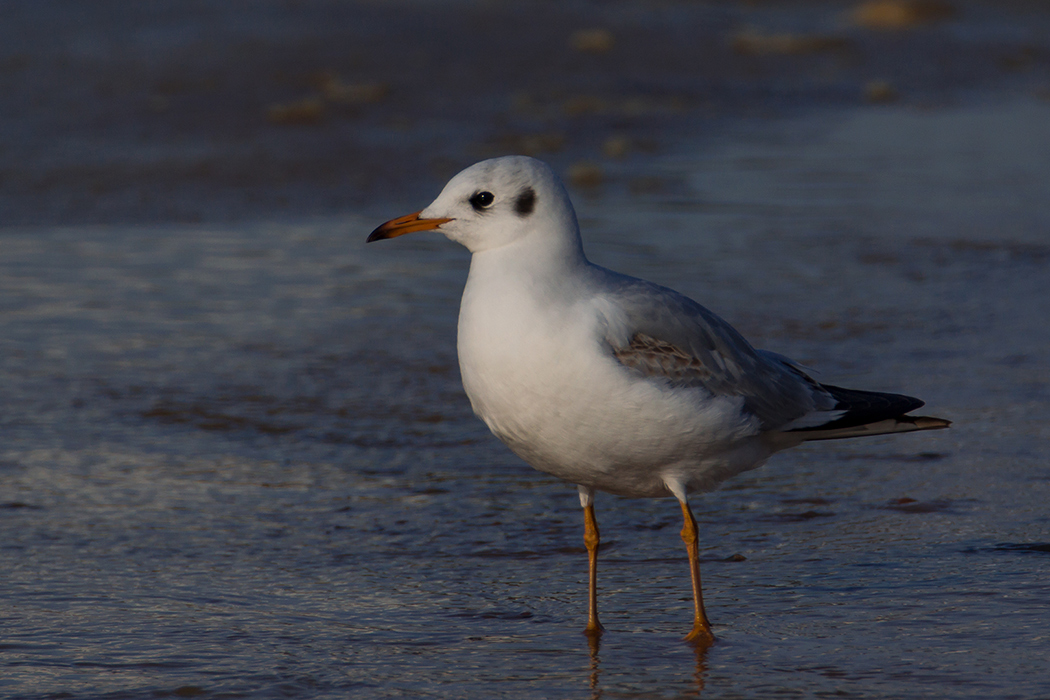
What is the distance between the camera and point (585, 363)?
3932 millimetres

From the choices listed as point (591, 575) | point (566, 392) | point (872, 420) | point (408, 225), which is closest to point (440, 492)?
point (591, 575)

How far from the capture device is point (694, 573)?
13.7ft

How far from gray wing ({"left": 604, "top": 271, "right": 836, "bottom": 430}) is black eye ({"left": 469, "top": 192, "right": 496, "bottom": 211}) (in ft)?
1.38

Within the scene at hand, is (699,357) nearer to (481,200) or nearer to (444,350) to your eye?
(481,200)

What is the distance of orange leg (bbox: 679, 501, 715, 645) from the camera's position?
13.2 feet

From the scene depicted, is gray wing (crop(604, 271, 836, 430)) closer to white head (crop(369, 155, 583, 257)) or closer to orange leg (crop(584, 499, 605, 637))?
white head (crop(369, 155, 583, 257))

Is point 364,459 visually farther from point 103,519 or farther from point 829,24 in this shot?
point 829,24

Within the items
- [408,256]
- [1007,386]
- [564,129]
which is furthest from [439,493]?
[564,129]

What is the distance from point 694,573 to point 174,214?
6.07 meters

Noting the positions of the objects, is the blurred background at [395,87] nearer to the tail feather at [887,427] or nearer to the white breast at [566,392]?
the tail feather at [887,427]

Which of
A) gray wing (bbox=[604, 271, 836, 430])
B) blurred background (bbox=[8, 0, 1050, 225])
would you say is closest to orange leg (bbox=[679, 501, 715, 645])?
gray wing (bbox=[604, 271, 836, 430])

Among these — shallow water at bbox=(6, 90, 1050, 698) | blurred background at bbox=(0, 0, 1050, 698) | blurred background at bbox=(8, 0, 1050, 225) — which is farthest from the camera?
blurred background at bbox=(8, 0, 1050, 225)

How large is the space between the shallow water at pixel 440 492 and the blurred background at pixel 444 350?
0.02 meters

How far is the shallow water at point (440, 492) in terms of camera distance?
12.8ft
